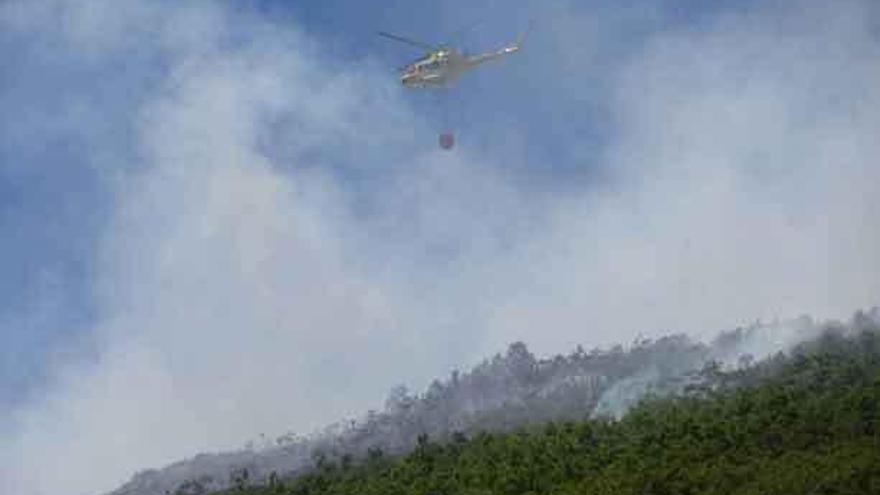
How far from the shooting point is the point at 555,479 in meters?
118

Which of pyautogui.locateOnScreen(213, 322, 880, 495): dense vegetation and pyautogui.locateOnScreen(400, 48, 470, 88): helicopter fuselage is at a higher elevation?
pyautogui.locateOnScreen(400, 48, 470, 88): helicopter fuselage

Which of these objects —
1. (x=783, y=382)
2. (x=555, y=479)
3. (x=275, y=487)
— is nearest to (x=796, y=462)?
(x=555, y=479)

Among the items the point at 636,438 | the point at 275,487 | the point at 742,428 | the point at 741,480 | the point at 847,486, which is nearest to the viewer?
the point at 847,486

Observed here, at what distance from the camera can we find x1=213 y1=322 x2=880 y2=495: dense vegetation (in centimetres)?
10156

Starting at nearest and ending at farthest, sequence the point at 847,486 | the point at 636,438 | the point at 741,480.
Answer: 1. the point at 847,486
2. the point at 741,480
3. the point at 636,438

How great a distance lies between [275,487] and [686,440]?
1861 inches

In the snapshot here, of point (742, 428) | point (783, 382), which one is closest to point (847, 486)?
point (742, 428)

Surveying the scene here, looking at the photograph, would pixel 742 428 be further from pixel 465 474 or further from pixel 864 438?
pixel 465 474

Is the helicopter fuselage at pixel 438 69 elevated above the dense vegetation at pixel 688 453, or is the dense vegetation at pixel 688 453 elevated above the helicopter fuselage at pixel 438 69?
the helicopter fuselage at pixel 438 69

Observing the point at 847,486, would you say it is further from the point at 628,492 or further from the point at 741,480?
the point at 628,492

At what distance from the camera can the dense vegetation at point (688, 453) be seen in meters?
102

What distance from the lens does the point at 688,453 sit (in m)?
114

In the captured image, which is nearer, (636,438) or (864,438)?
(864,438)

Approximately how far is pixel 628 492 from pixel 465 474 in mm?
26481
